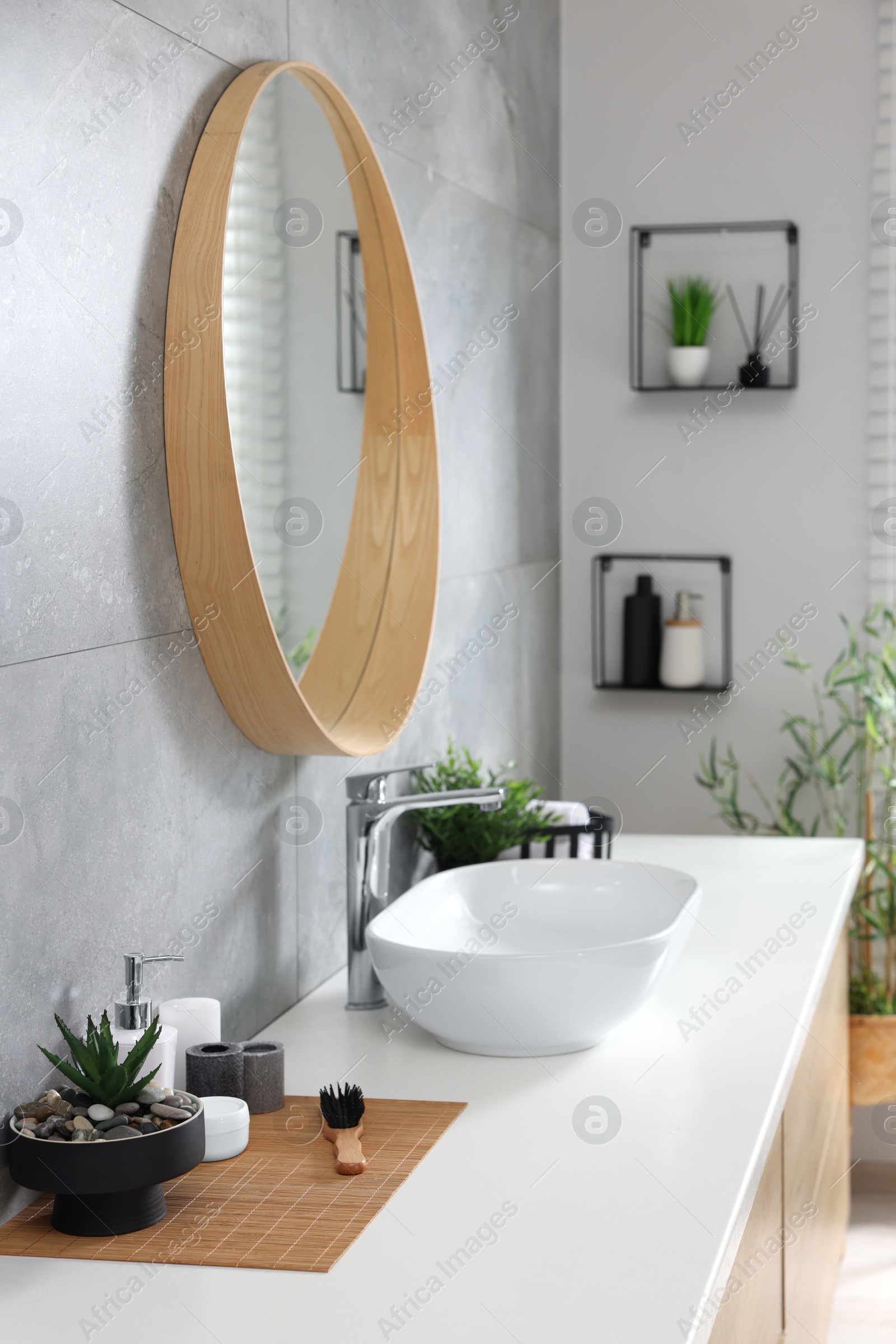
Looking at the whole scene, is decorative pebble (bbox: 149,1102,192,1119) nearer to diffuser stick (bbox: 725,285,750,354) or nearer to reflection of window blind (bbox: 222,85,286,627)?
reflection of window blind (bbox: 222,85,286,627)

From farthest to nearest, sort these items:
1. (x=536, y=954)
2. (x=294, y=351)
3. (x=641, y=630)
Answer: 1. (x=641, y=630)
2. (x=294, y=351)
3. (x=536, y=954)

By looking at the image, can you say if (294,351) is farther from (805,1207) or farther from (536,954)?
(805,1207)

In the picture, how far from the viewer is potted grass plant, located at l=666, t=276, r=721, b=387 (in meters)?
2.89

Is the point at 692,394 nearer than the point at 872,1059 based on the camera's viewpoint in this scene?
No

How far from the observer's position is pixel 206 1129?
3.92 feet

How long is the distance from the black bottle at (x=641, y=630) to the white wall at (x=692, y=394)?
0.07 m

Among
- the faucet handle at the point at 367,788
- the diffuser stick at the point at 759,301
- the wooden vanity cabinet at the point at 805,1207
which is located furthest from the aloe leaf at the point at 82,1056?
the diffuser stick at the point at 759,301

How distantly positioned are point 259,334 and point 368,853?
0.61m

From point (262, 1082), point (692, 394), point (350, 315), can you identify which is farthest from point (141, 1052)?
point (692, 394)

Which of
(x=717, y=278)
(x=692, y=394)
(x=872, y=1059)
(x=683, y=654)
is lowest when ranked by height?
(x=872, y=1059)

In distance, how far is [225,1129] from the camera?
1211mm

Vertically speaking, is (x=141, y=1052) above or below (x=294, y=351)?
below

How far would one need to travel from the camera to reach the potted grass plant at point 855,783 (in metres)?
2.80

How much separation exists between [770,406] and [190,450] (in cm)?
185
